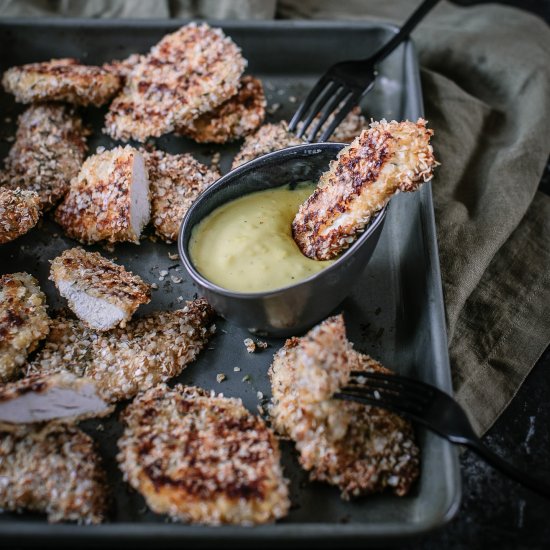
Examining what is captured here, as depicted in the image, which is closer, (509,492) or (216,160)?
(509,492)

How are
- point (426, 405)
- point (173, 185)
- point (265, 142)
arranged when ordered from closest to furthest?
1. point (426, 405)
2. point (173, 185)
3. point (265, 142)

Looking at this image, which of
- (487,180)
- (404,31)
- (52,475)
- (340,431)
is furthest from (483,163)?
(52,475)

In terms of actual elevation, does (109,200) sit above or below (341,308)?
above

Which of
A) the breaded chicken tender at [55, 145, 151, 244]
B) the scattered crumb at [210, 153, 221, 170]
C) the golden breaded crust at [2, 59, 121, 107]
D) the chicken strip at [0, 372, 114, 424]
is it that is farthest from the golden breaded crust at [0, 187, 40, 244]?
the scattered crumb at [210, 153, 221, 170]

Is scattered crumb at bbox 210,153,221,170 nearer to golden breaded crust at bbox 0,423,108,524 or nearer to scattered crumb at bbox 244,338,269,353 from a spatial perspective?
scattered crumb at bbox 244,338,269,353

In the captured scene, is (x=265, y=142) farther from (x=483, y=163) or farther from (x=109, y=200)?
(x=483, y=163)

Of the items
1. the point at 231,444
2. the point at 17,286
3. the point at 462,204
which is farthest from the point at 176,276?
the point at 462,204
